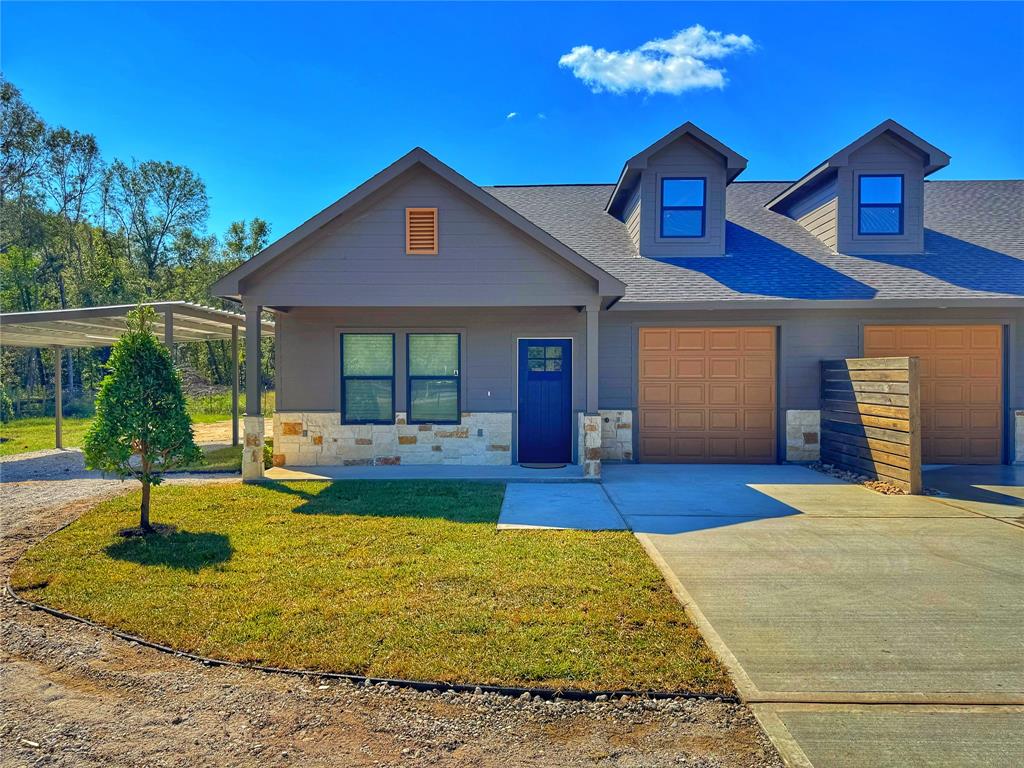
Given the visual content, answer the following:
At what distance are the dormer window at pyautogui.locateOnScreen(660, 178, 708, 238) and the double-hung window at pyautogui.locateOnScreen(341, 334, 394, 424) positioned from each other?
6.20 metres

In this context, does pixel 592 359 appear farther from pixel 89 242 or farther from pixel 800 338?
pixel 89 242

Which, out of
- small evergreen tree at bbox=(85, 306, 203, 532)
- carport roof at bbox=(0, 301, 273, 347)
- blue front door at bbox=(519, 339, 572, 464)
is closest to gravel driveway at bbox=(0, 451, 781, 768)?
small evergreen tree at bbox=(85, 306, 203, 532)

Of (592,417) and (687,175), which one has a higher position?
(687,175)

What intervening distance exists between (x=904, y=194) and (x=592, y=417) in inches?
326

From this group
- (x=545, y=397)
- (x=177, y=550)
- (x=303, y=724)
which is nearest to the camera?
(x=303, y=724)

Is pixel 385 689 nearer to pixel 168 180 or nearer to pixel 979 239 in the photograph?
pixel 979 239

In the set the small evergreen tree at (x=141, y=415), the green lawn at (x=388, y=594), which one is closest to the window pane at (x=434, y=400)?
the green lawn at (x=388, y=594)

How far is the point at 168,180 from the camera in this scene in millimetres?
30312

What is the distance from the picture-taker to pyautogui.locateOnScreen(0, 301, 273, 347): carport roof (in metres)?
9.03

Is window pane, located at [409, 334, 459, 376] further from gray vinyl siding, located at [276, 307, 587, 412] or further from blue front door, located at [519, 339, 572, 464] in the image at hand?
blue front door, located at [519, 339, 572, 464]

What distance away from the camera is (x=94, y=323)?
984 centimetres

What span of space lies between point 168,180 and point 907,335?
3543 centimetres

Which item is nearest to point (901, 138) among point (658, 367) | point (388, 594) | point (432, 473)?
point (658, 367)

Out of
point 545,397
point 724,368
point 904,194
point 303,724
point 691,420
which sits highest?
point 904,194
